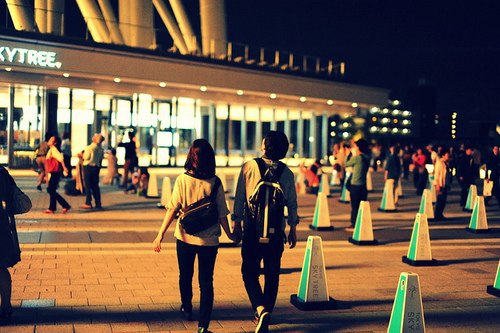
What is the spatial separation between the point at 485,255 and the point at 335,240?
105 inches

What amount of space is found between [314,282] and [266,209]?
4.74 feet

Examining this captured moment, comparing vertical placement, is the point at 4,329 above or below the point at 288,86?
below

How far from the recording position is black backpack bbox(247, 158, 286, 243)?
5824mm

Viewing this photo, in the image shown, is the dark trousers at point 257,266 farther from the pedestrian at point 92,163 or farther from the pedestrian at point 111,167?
the pedestrian at point 111,167

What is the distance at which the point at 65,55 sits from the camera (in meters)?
27.4

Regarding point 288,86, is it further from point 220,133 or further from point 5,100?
point 5,100

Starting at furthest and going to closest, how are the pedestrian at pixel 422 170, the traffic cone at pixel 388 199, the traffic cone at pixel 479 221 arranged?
1. the pedestrian at pixel 422 170
2. the traffic cone at pixel 388 199
3. the traffic cone at pixel 479 221

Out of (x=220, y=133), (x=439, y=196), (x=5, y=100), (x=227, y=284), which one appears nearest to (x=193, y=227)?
(x=227, y=284)

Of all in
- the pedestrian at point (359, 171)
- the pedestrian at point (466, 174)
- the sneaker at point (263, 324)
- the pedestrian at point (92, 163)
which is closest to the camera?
the sneaker at point (263, 324)

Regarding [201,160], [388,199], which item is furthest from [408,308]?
[388,199]

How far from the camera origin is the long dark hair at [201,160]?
5734 mm

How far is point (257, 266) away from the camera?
6008 millimetres

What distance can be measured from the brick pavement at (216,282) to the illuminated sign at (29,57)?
1359 centimetres

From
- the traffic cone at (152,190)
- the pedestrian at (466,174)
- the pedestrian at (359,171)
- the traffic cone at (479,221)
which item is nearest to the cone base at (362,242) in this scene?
the pedestrian at (359,171)
